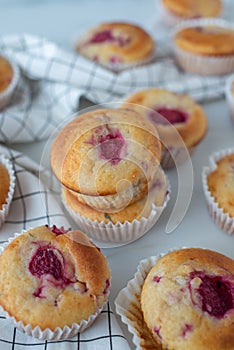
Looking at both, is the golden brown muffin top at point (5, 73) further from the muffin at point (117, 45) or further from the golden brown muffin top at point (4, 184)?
the golden brown muffin top at point (4, 184)

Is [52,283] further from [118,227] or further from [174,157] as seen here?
[174,157]

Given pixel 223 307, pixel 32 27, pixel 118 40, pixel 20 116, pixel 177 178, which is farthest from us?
pixel 32 27

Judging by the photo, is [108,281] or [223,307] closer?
[223,307]

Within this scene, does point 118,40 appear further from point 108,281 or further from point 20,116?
point 108,281

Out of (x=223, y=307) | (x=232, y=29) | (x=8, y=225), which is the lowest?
(x=8, y=225)

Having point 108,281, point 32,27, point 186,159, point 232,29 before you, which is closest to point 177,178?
point 186,159

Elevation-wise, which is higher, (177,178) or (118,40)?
(118,40)

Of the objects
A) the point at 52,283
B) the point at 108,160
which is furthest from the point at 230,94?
the point at 52,283
